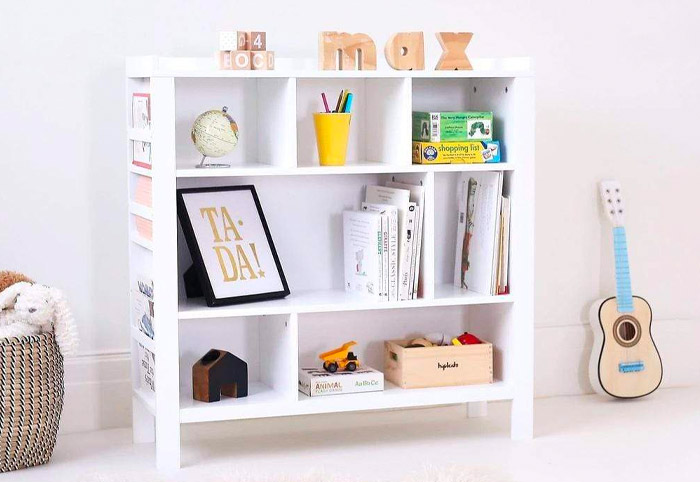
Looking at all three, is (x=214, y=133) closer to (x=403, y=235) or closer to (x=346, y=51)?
(x=346, y=51)

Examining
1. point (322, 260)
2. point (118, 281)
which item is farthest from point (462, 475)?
point (118, 281)

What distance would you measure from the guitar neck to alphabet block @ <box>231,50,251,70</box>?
3.86 ft

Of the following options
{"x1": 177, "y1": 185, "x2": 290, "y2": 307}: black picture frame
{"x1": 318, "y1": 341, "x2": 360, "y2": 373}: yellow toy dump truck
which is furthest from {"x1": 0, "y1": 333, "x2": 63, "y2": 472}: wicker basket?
{"x1": 318, "y1": 341, "x2": 360, "y2": 373}: yellow toy dump truck

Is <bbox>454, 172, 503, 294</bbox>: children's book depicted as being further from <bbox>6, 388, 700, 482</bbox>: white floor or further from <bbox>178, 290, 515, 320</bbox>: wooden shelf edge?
<bbox>6, 388, 700, 482</bbox>: white floor

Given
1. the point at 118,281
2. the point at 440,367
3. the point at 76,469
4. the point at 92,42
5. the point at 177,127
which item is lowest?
the point at 76,469

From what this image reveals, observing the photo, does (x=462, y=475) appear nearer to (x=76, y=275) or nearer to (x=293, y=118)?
(x=293, y=118)

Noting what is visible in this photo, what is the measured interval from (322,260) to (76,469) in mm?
792

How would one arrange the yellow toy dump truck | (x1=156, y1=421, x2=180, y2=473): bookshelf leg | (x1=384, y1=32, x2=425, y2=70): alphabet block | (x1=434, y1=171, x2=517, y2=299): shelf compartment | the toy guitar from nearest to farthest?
(x1=156, y1=421, x2=180, y2=473): bookshelf leg → (x1=384, y1=32, x2=425, y2=70): alphabet block → the yellow toy dump truck → (x1=434, y1=171, x2=517, y2=299): shelf compartment → the toy guitar

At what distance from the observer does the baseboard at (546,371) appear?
2629 mm

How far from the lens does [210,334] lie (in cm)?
266

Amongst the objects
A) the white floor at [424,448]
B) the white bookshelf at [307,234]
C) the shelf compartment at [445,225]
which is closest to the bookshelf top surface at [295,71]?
the white bookshelf at [307,234]

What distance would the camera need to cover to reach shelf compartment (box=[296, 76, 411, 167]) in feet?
8.38

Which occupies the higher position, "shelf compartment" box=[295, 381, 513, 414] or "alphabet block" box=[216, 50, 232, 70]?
"alphabet block" box=[216, 50, 232, 70]

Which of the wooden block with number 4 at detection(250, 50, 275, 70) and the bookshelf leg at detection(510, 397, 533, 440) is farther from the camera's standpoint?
the bookshelf leg at detection(510, 397, 533, 440)
